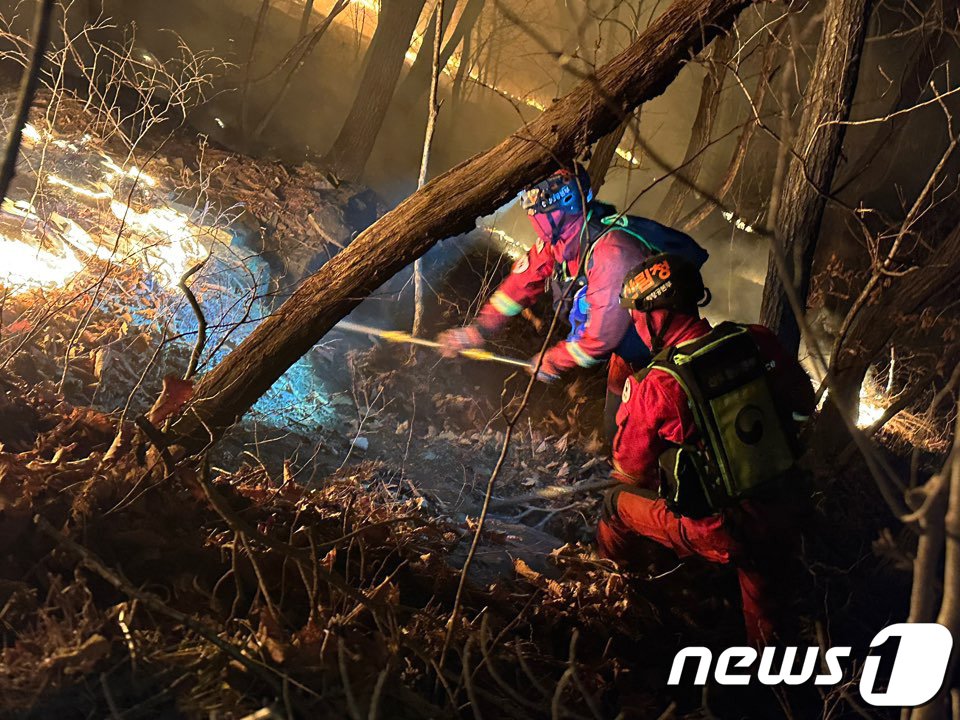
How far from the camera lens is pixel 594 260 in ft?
14.8

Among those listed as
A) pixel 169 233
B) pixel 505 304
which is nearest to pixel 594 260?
pixel 505 304

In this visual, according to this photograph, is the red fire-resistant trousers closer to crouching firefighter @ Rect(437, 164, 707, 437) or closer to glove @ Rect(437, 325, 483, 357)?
crouching firefighter @ Rect(437, 164, 707, 437)

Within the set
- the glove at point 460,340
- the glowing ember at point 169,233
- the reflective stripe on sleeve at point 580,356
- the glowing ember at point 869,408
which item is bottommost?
the reflective stripe on sleeve at point 580,356

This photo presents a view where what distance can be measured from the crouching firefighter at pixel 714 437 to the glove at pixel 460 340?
2.30m

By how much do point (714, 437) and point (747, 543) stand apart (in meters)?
0.77

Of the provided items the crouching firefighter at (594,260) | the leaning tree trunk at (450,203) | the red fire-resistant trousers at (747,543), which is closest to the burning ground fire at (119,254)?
the leaning tree trunk at (450,203)

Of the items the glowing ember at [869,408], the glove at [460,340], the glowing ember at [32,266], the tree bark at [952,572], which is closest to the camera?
the tree bark at [952,572]

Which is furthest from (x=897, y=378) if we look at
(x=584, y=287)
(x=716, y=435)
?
(x=716, y=435)

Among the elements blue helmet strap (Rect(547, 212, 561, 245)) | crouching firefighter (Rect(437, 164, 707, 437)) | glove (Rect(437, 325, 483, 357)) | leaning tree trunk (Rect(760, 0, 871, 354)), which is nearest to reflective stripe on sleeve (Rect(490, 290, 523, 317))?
glove (Rect(437, 325, 483, 357))

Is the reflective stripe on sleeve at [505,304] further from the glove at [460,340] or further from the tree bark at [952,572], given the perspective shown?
the tree bark at [952,572]

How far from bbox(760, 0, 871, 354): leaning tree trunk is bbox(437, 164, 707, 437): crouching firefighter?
1011 millimetres

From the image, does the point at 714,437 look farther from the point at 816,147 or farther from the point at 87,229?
the point at 87,229

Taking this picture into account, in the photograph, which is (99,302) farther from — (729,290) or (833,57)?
(729,290)

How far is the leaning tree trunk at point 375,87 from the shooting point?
30.8 feet
